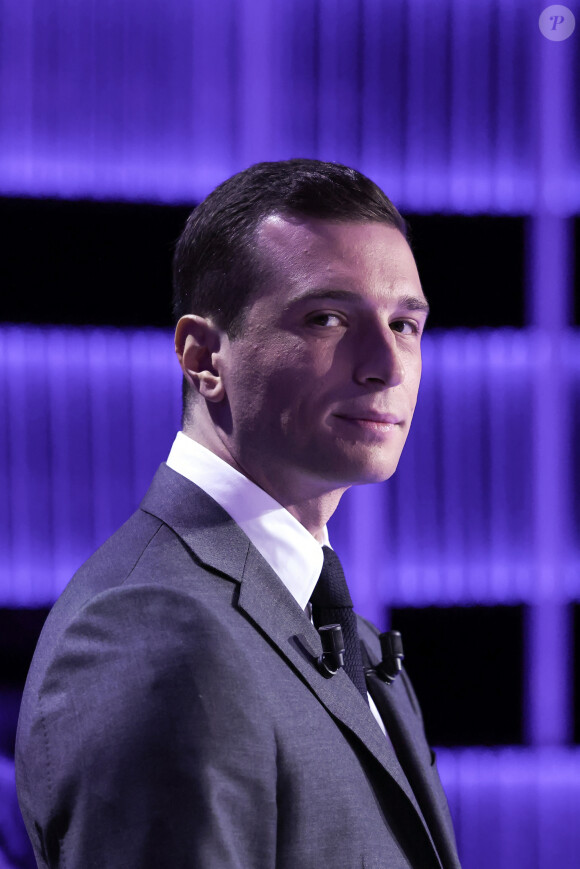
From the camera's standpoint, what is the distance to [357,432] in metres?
1.28

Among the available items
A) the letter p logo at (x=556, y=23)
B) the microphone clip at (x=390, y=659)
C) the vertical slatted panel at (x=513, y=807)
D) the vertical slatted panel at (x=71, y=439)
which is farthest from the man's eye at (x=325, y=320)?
the letter p logo at (x=556, y=23)

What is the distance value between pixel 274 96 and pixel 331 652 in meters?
2.49

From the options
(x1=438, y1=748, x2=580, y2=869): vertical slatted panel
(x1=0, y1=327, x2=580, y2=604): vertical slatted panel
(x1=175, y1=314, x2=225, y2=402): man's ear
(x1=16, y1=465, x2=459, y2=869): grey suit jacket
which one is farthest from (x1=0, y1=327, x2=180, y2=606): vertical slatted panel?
(x1=16, y1=465, x2=459, y2=869): grey suit jacket

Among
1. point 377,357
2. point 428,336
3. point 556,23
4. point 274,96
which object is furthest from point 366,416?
point 556,23

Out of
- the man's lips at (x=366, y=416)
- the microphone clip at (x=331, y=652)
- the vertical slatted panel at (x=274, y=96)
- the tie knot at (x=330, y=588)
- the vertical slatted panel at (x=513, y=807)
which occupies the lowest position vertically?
the vertical slatted panel at (x=513, y=807)

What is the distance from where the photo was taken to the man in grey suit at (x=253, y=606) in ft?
3.10

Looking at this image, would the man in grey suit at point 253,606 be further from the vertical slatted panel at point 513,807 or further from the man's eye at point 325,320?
the vertical slatted panel at point 513,807

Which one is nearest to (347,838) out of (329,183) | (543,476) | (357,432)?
(357,432)

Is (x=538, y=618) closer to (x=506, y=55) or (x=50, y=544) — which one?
(x=50, y=544)

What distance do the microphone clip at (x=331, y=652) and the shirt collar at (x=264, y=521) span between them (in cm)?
7

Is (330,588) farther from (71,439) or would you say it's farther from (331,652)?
(71,439)

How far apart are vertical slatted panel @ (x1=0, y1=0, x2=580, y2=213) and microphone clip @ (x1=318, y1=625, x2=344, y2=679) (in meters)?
2.28

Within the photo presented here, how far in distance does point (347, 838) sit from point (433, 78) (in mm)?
2916

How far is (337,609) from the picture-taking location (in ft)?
4.53
